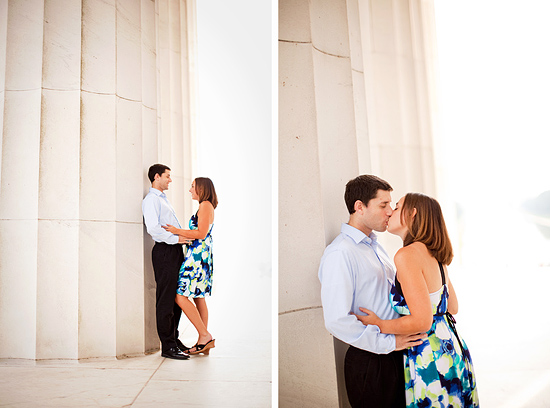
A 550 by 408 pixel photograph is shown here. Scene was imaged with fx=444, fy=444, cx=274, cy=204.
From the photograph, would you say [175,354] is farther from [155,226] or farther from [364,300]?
[364,300]

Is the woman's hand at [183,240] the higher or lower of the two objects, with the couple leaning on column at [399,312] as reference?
higher

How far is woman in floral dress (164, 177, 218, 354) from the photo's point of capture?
3064 mm

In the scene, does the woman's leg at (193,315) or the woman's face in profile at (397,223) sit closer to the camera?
the woman's face in profile at (397,223)

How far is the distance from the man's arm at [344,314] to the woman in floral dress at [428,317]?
7 cm

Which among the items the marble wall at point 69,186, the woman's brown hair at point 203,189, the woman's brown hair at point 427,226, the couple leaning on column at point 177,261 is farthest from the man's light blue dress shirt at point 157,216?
the woman's brown hair at point 427,226

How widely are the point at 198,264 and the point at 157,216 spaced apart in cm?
44

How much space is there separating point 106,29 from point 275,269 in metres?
2.30

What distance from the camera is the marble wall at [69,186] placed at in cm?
280

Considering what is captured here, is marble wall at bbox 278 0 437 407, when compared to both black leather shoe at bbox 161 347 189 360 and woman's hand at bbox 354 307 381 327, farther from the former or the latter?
black leather shoe at bbox 161 347 189 360

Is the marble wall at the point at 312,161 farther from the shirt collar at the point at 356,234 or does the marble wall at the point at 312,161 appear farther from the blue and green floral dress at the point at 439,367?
the blue and green floral dress at the point at 439,367

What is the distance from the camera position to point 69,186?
9.42 ft

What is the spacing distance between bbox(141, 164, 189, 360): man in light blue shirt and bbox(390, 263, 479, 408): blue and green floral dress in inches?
69.8

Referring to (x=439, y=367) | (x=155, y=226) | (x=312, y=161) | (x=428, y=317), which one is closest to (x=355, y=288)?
(x=428, y=317)

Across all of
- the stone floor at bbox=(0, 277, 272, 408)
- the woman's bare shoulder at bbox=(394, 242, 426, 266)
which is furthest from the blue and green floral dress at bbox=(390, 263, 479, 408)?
the stone floor at bbox=(0, 277, 272, 408)
